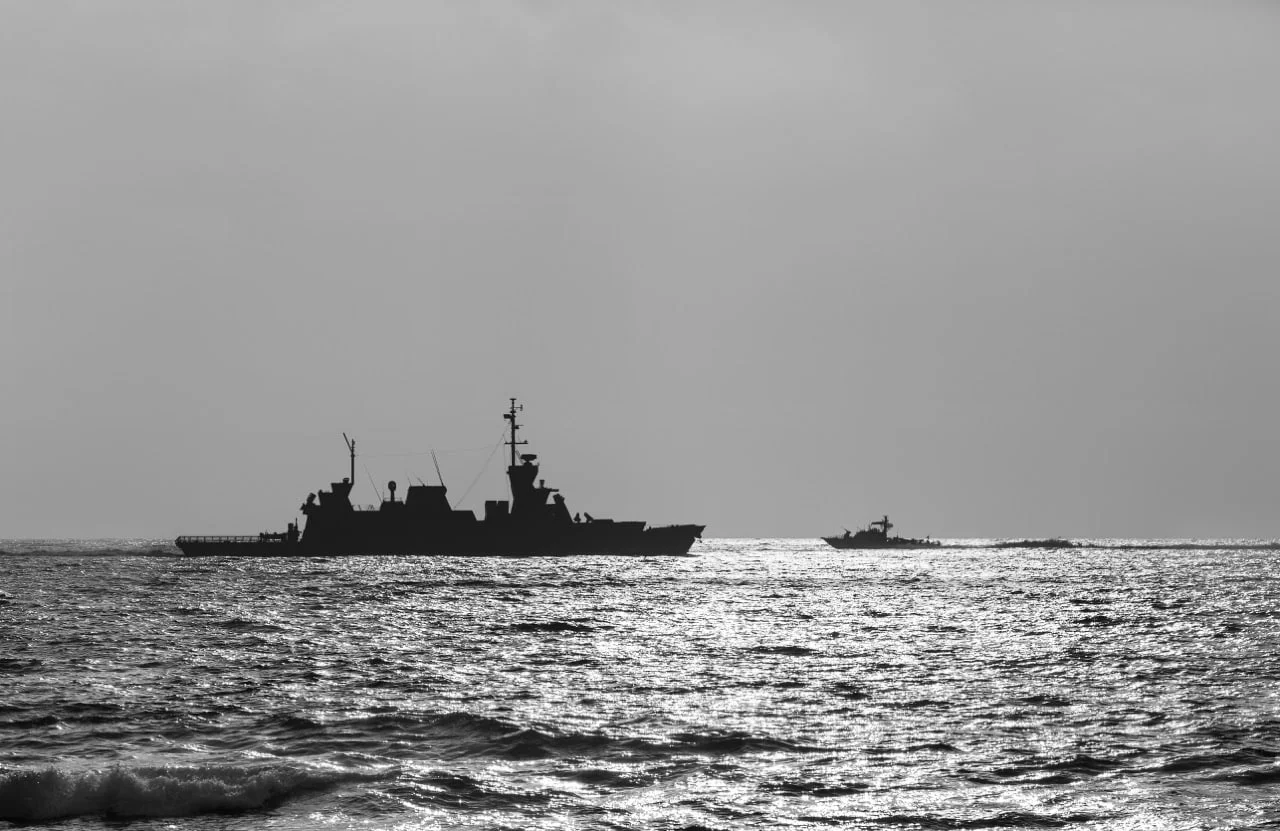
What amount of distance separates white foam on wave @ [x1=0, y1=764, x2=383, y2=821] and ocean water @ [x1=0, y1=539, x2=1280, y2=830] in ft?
0.11

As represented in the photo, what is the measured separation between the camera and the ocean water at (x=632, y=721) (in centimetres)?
1287

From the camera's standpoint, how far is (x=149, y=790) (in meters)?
13.3

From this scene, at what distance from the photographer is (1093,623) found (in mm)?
38531

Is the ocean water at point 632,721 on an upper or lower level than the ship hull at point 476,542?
lower

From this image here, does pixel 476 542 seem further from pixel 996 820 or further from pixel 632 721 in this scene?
pixel 996 820

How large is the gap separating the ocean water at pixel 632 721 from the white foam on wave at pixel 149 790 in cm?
3

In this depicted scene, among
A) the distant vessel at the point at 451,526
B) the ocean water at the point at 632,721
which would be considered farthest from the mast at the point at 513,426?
the ocean water at the point at 632,721

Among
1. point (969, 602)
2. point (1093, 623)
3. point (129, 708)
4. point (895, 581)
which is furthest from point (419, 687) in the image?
point (895, 581)

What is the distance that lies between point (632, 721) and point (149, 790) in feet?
23.4

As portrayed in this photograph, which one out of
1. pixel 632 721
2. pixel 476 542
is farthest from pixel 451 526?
pixel 632 721

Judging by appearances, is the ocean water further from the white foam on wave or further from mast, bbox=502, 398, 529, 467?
mast, bbox=502, 398, 529, 467

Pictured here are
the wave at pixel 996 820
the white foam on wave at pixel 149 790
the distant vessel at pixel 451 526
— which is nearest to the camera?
the wave at pixel 996 820

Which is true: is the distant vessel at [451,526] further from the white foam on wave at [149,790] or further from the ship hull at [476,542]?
the white foam on wave at [149,790]

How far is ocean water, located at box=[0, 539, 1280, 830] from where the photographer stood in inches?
507
